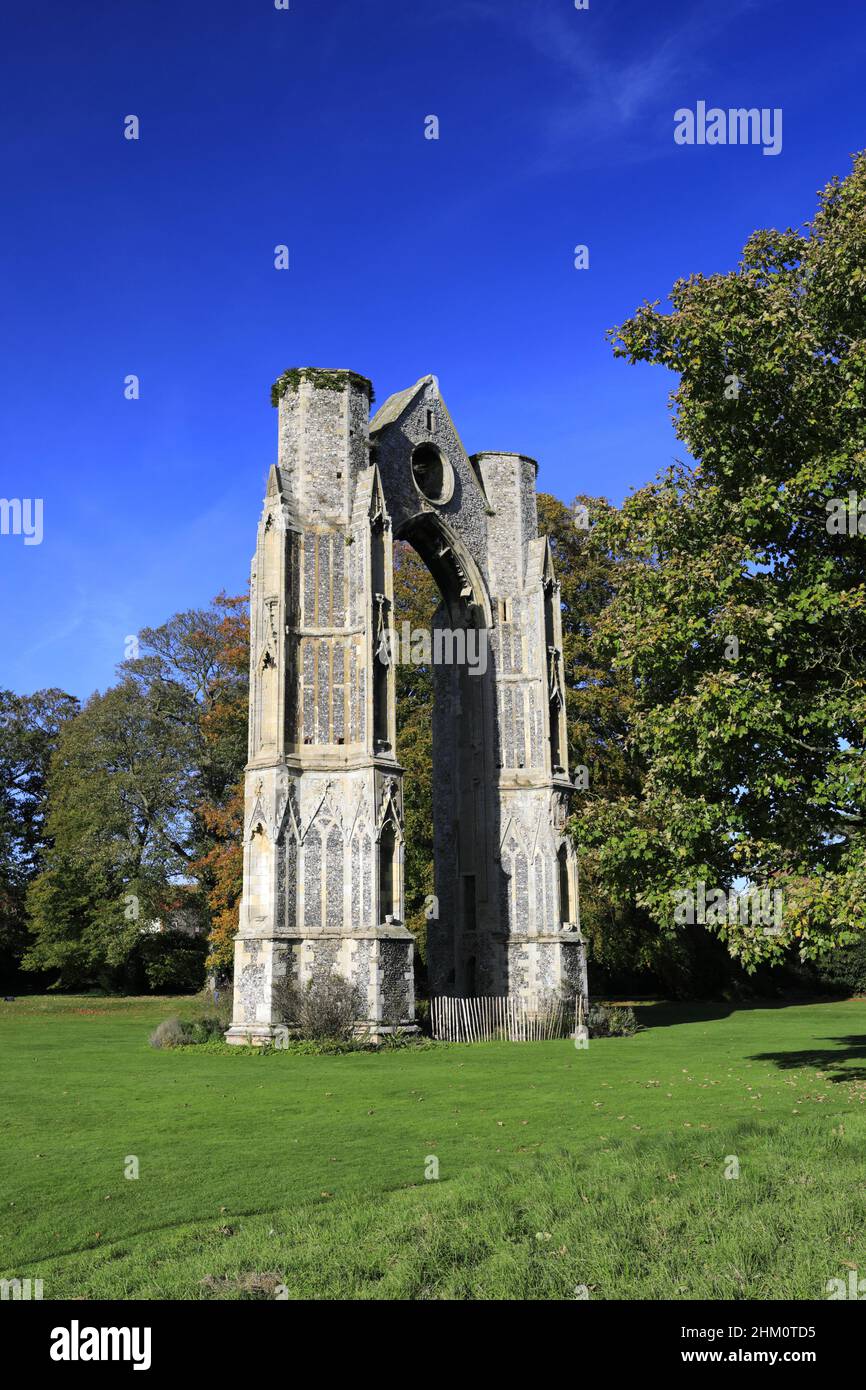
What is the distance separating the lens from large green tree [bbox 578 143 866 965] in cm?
1311

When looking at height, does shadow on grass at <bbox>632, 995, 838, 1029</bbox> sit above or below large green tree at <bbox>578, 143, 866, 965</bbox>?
below

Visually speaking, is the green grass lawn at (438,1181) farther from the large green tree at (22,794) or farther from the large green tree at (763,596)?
the large green tree at (22,794)

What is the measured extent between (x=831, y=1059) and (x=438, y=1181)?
11491 millimetres

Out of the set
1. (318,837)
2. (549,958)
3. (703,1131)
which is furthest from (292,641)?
(703,1131)

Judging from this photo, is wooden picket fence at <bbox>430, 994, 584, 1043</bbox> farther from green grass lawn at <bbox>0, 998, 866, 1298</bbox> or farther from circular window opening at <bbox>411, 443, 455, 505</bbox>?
circular window opening at <bbox>411, 443, 455, 505</bbox>

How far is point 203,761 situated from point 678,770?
99.9 feet

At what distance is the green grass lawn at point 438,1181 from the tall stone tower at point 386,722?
18.4 feet

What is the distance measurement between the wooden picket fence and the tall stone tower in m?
1.01

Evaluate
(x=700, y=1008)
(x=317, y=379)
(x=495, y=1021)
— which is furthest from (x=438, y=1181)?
(x=700, y=1008)

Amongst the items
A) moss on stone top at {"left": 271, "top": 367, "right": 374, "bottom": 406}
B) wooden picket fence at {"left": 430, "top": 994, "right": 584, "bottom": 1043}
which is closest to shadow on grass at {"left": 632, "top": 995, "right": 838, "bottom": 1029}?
wooden picket fence at {"left": 430, "top": 994, "right": 584, "bottom": 1043}

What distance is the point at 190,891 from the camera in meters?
42.1

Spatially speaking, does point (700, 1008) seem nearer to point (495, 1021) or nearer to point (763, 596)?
point (495, 1021)
